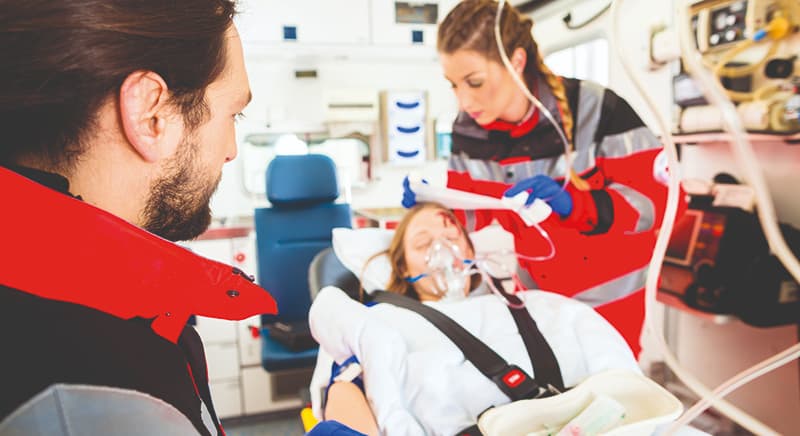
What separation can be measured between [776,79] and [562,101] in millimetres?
1191

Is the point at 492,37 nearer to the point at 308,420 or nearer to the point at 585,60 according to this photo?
the point at 308,420

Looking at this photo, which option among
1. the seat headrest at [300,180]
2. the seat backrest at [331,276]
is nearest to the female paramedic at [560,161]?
the seat backrest at [331,276]

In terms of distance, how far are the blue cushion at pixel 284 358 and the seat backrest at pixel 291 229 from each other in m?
0.39

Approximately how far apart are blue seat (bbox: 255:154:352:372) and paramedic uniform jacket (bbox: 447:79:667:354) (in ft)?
3.59

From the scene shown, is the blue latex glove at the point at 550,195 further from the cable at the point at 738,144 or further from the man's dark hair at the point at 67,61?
the man's dark hair at the point at 67,61

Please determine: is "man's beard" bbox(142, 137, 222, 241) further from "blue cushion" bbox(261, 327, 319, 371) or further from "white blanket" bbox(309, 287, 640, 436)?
"blue cushion" bbox(261, 327, 319, 371)

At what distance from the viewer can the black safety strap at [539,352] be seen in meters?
1.32

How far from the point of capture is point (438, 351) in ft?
4.54

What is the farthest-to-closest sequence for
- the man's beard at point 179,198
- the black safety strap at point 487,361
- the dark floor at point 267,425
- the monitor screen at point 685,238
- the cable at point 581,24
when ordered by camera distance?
the cable at point 581,24 < the dark floor at point 267,425 < the monitor screen at point 685,238 < the black safety strap at point 487,361 < the man's beard at point 179,198

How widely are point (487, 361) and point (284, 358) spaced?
143 centimetres

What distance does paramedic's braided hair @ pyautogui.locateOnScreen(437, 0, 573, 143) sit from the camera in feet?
5.22

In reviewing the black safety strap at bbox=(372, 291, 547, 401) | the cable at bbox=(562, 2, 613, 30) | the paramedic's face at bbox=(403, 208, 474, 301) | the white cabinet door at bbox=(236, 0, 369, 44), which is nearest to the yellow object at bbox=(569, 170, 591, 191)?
the paramedic's face at bbox=(403, 208, 474, 301)

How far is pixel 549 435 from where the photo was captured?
1.05 meters

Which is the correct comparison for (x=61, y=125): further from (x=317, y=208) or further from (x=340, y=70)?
(x=340, y=70)
